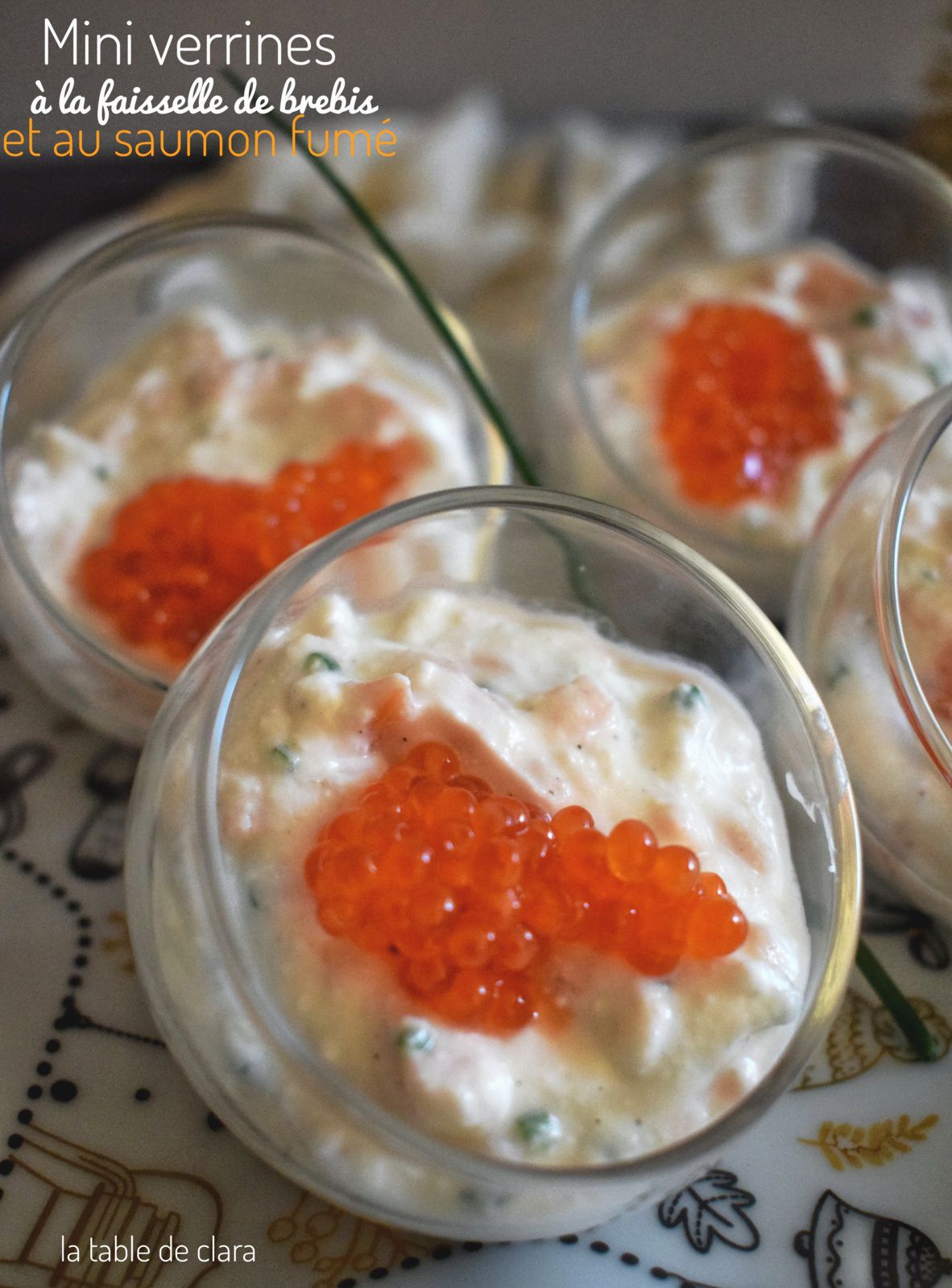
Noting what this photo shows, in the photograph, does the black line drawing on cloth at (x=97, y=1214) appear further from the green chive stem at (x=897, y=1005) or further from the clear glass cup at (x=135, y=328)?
the green chive stem at (x=897, y=1005)

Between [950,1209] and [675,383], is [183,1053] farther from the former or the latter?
[675,383]

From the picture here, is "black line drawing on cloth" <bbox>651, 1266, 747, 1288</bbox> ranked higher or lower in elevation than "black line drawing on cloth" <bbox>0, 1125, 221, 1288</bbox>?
lower

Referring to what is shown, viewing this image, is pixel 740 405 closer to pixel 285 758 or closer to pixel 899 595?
pixel 899 595

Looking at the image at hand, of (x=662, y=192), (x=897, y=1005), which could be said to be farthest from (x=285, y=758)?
(x=662, y=192)

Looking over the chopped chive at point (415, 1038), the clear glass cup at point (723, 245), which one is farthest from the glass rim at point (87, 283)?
the chopped chive at point (415, 1038)

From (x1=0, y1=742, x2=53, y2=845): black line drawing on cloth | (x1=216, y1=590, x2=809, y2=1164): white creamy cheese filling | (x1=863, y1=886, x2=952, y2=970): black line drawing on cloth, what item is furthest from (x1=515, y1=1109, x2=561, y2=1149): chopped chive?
(x1=0, y1=742, x2=53, y2=845): black line drawing on cloth

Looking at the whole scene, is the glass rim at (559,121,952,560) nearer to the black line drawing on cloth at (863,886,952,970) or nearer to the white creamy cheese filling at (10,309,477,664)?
the white creamy cheese filling at (10,309,477,664)
